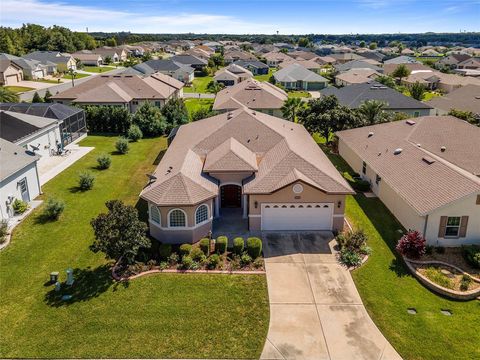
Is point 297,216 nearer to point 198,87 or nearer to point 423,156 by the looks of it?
point 423,156

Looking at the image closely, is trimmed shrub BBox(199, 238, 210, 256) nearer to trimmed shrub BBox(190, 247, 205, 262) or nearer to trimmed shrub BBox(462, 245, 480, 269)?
trimmed shrub BBox(190, 247, 205, 262)

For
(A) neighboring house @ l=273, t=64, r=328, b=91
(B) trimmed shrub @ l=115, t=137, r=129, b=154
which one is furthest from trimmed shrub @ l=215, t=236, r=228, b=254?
(A) neighboring house @ l=273, t=64, r=328, b=91

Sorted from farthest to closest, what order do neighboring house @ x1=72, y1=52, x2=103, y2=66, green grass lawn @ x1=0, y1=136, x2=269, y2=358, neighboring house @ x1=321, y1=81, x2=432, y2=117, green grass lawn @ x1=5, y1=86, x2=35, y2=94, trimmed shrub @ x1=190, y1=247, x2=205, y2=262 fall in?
neighboring house @ x1=72, y1=52, x2=103, y2=66 → green grass lawn @ x1=5, y1=86, x2=35, y2=94 → neighboring house @ x1=321, y1=81, x2=432, y2=117 → trimmed shrub @ x1=190, y1=247, x2=205, y2=262 → green grass lawn @ x1=0, y1=136, x2=269, y2=358

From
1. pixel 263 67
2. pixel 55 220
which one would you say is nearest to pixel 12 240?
pixel 55 220

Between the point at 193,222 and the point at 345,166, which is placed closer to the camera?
the point at 193,222

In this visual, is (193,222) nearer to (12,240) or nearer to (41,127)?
(12,240)

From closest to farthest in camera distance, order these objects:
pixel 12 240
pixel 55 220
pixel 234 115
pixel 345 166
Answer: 1. pixel 12 240
2. pixel 55 220
3. pixel 234 115
4. pixel 345 166

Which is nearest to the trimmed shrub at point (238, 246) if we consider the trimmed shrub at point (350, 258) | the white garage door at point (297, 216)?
the white garage door at point (297, 216)
